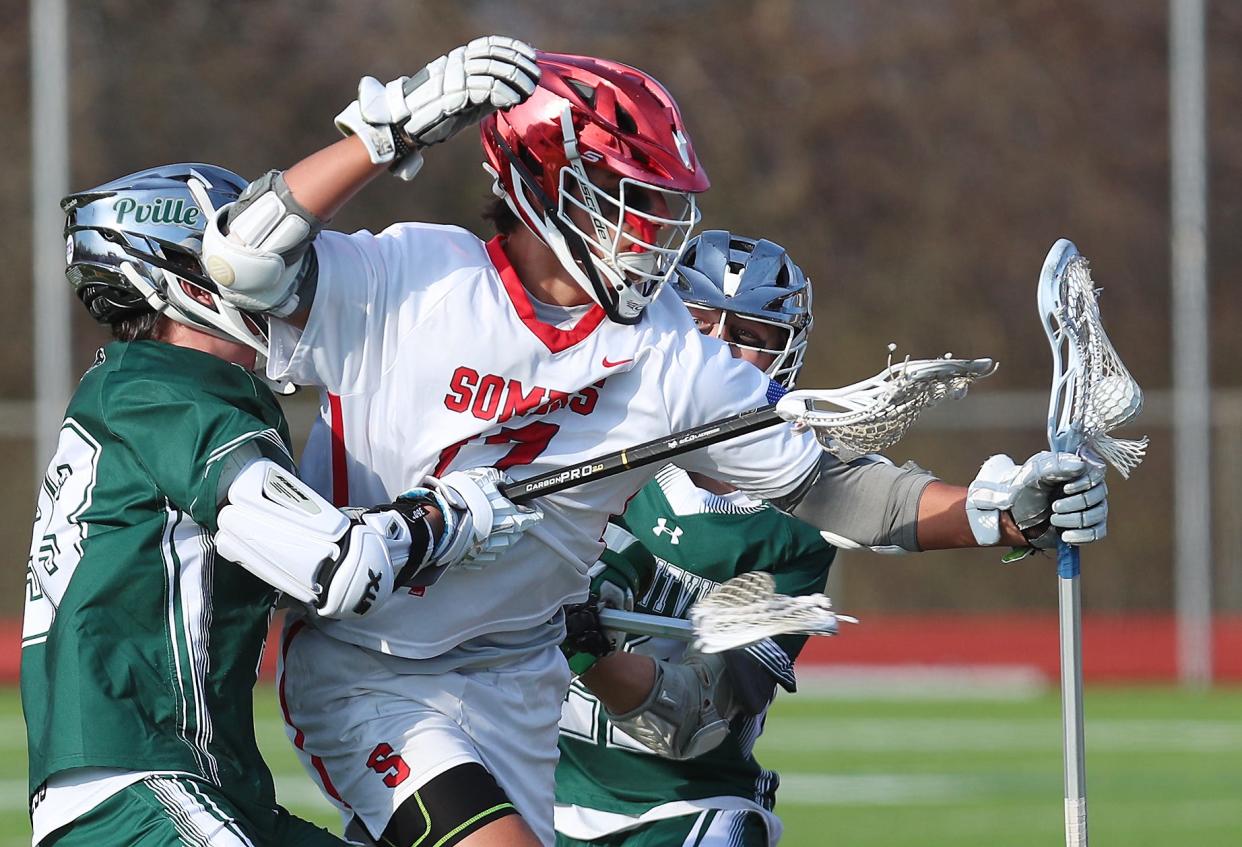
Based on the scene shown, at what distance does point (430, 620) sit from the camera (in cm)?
368

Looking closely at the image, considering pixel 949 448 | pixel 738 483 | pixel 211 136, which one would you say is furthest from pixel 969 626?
pixel 738 483

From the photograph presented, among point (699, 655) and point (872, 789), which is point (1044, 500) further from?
point (872, 789)

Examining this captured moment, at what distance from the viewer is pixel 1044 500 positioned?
356cm

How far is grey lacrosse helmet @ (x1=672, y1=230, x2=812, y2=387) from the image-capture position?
4641mm

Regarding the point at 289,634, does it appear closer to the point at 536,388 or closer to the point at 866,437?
the point at 536,388

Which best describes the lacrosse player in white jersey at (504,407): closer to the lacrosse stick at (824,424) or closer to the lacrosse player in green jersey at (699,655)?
the lacrosse stick at (824,424)

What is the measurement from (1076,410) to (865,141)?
16967 mm

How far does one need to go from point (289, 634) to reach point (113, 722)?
0.52 meters

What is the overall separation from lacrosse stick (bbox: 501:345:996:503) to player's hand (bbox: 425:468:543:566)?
0.20 ft

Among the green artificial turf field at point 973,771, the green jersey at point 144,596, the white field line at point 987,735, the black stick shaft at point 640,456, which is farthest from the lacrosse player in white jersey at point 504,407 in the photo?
the white field line at point 987,735

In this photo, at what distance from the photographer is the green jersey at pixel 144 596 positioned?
336cm

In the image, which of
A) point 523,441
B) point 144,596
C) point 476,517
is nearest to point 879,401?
point 523,441

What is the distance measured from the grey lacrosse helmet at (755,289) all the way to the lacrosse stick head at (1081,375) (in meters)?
1.03

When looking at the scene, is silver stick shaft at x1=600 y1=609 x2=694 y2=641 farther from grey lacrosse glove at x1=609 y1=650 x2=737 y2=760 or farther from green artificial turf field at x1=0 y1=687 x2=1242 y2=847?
green artificial turf field at x1=0 y1=687 x2=1242 y2=847
